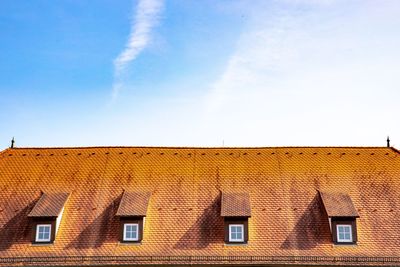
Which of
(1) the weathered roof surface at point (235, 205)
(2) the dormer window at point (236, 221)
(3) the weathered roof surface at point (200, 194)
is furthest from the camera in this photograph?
(1) the weathered roof surface at point (235, 205)

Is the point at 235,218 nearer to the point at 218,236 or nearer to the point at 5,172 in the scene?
the point at 218,236

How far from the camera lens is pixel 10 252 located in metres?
32.5

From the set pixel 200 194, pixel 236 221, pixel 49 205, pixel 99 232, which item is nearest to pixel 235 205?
pixel 236 221

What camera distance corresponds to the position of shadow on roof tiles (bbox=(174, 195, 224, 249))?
1302 inches

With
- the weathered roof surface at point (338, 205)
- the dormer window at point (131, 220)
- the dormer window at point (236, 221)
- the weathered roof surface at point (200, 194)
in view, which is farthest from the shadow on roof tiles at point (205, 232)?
the weathered roof surface at point (338, 205)

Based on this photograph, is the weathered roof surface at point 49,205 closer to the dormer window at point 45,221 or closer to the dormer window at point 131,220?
the dormer window at point 45,221

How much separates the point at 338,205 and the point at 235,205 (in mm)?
5453

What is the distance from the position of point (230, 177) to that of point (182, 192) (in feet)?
9.74

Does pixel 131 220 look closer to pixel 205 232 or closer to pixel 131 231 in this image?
pixel 131 231

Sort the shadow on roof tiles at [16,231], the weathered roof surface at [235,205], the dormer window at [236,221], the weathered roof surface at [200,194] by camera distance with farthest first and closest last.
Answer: the weathered roof surface at [235,205], the dormer window at [236,221], the shadow on roof tiles at [16,231], the weathered roof surface at [200,194]

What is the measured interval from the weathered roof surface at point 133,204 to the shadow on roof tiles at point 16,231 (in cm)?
486

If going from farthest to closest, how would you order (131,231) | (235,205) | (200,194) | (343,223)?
(200,194), (235,205), (343,223), (131,231)

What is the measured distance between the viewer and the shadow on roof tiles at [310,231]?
108 feet

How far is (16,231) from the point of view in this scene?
110 feet
